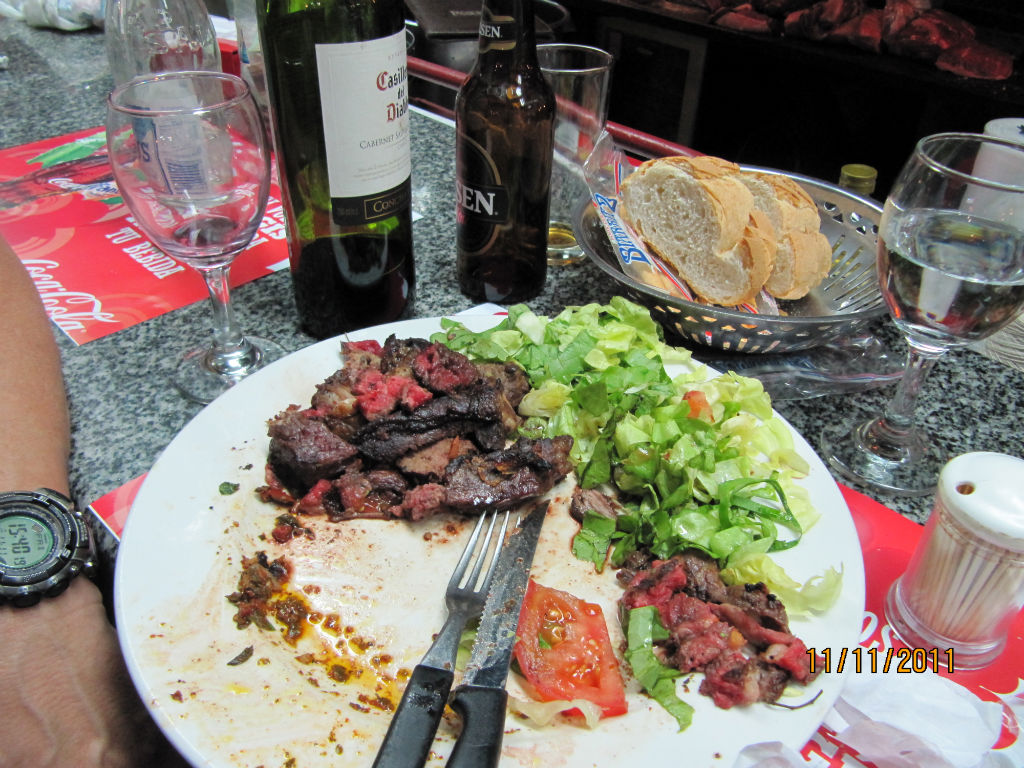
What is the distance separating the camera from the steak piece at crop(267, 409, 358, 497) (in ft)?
2.89

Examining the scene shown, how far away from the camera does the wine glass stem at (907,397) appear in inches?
38.4

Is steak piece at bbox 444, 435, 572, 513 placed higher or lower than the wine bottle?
lower

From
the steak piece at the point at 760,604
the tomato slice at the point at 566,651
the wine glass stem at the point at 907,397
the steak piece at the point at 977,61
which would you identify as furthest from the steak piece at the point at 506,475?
the steak piece at the point at 977,61

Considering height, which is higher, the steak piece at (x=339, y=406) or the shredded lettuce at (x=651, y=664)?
the steak piece at (x=339, y=406)

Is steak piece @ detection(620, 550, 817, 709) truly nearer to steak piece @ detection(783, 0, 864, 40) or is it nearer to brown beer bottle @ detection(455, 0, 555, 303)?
brown beer bottle @ detection(455, 0, 555, 303)

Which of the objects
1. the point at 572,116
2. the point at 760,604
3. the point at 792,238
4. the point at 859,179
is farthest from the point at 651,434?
the point at 859,179

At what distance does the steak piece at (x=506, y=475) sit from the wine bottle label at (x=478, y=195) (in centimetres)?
45

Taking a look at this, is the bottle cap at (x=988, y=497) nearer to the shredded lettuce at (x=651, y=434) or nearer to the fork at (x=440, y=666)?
the shredded lettuce at (x=651, y=434)

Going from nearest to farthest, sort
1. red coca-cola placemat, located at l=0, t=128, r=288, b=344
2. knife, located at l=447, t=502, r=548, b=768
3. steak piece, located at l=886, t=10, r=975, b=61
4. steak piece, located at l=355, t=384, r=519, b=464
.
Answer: knife, located at l=447, t=502, r=548, b=768, steak piece, located at l=355, t=384, r=519, b=464, red coca-cola placemat, located at l=0, t=128, r=288, b=344, steak piece, located at l=886, t=10, r=975, b=61

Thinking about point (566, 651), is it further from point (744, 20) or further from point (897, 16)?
point (744, 20)

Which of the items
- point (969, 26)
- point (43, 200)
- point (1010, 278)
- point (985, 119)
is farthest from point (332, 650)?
point (969, 26)

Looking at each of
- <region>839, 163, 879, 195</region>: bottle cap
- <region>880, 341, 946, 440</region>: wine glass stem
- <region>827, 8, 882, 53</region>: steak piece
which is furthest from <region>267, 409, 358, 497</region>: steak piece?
<region>827, 8, 882, 53</region>: steak piece
